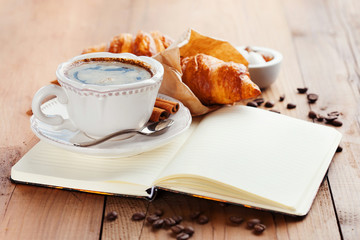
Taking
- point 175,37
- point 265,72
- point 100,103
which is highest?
point 100,103

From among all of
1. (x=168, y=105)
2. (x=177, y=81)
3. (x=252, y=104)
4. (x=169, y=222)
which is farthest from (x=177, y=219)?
(x=252, y=104)

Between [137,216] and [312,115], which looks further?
[312,115]

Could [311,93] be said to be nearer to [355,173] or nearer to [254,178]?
[355,173]

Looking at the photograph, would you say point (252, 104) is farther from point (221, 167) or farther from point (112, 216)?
point (112, 216)

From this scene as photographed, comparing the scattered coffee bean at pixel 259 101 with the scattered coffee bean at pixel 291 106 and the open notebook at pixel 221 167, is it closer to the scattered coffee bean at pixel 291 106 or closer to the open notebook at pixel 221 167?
the scattered coffee bean at pixel 291 106

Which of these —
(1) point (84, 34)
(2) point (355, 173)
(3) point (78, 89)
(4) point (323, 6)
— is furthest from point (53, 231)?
(4) point (323, 6)

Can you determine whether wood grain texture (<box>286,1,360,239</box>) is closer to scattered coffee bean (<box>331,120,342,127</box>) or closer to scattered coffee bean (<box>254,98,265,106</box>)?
scattered coffee bean (<box>331,120,342,127</box>)

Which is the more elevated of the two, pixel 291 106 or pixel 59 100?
pixel 59 100
